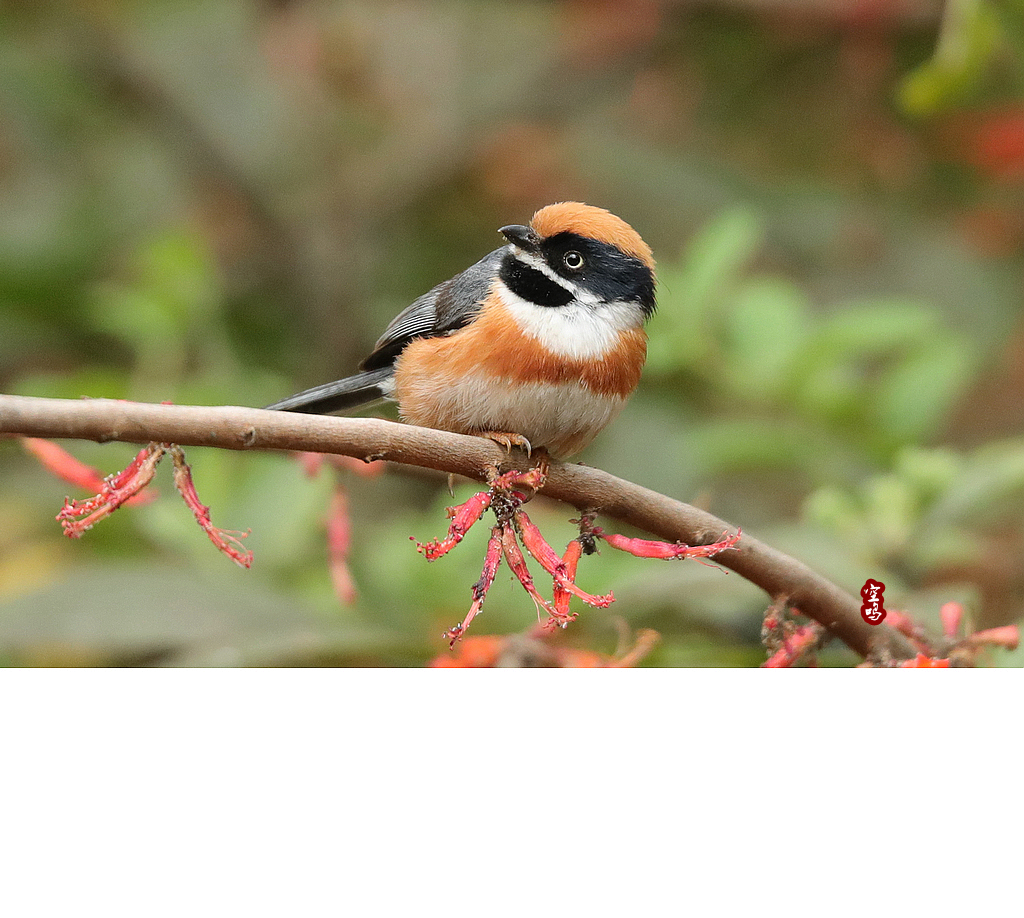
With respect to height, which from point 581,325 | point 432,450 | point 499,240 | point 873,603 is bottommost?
point 432,450

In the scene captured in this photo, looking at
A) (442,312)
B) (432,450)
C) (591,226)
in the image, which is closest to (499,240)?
(442,312)

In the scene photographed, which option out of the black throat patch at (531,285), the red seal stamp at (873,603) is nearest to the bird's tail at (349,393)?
the black throat patch at (531,285)

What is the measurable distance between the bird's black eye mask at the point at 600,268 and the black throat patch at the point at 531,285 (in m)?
0.02

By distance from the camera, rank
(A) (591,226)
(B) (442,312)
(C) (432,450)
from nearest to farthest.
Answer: (C) (432,450) → (A) (591,226) → (B) (442,312)

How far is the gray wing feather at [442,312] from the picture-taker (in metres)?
1.28

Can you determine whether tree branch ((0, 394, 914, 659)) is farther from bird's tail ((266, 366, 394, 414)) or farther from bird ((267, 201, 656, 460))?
bird's tail ((266, 366, 394, 414))

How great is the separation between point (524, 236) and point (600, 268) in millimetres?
95

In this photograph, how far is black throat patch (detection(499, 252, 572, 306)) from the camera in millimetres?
1214

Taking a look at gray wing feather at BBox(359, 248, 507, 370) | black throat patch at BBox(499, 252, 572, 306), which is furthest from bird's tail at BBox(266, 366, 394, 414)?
black throat patch at BBox(499, 252, 572, 306)

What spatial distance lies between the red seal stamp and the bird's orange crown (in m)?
0.47

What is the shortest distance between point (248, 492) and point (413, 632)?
34 cm

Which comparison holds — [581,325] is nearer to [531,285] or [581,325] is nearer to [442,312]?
[531,285]

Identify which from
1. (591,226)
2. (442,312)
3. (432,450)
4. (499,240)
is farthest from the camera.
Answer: (499,240)

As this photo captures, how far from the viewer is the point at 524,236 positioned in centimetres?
122
